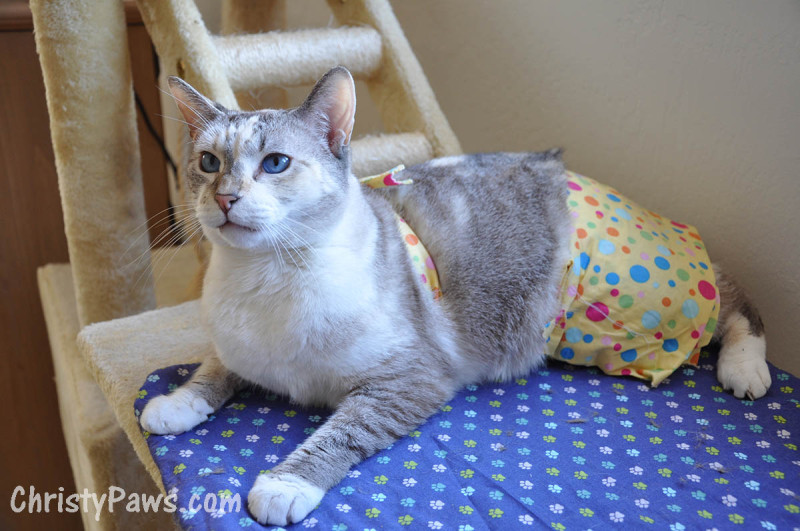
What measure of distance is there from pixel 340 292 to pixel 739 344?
2.40ft

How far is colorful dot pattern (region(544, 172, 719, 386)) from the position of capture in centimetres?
119

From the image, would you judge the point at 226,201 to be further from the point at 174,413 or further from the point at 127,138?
the point at 127,138

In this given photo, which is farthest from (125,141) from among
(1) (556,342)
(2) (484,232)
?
(1) (556,342)

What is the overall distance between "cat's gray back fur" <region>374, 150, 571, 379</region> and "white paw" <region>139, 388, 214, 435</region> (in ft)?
1.42

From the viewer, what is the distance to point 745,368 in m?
1.16

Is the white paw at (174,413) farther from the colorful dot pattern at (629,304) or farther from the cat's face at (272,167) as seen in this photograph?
the colorful dot pattern at (629,304)

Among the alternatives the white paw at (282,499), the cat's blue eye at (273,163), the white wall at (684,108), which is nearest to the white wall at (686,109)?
the white wall at (684,108)

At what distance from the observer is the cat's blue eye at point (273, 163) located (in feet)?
3.22

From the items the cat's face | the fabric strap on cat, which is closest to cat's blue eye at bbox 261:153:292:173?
the cat's face

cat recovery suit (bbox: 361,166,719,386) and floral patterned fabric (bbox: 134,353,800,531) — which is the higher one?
cat recovery suit (bbox: 361,166,719,386)

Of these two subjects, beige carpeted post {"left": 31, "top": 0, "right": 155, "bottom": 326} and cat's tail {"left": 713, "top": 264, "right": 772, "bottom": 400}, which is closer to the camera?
cat's tail {"left": 713, "top": 264, "right": 772, "bottom": 400}

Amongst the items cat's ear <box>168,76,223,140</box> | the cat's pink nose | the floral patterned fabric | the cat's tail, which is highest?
cat's ear <box>168,76,223,140</box>

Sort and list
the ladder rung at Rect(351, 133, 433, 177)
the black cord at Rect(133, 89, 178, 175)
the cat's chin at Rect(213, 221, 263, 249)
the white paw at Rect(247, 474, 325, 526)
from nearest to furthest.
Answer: the white paw at Rect(247, 474, 325, 526), the cat's chin at Rect(213, 221, 263, 249), the ladder rung at Rect(351, 133, 433, 177), the black cord at Rect(133, 89, 178, 175)

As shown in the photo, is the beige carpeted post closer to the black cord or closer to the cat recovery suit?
the cat recovery suit
